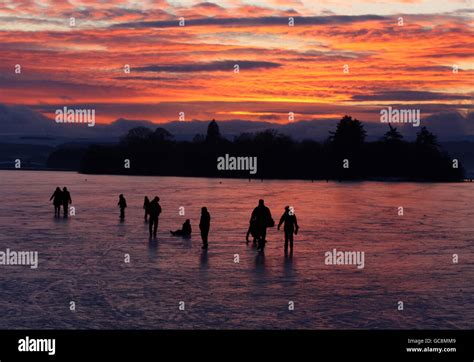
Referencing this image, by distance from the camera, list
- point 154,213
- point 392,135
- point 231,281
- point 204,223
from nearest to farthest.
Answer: point 231,281 → point 204,223 → point 154,213 → point 392,135

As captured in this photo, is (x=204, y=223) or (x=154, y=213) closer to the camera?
(x=204, y=223)

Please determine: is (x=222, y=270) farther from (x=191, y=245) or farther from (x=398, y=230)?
(x=398, y=230)

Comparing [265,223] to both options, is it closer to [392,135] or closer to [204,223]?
[204,223]

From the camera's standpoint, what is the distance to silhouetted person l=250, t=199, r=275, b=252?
1989cm

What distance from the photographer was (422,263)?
1839 centimetres

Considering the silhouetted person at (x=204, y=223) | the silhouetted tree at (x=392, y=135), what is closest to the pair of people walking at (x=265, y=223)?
the silhouetted person at (x=204, y=223)

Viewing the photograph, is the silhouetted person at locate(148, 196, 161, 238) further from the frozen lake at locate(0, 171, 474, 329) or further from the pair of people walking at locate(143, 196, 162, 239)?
the frozen lake at locate(0, 171, 474, 329)

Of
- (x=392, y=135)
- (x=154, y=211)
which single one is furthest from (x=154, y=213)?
(x=392, y=135)

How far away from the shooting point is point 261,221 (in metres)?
20.1

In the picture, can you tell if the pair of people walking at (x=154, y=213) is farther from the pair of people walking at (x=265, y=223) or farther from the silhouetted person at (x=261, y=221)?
the silhouetted person at (x=261, y=221)
